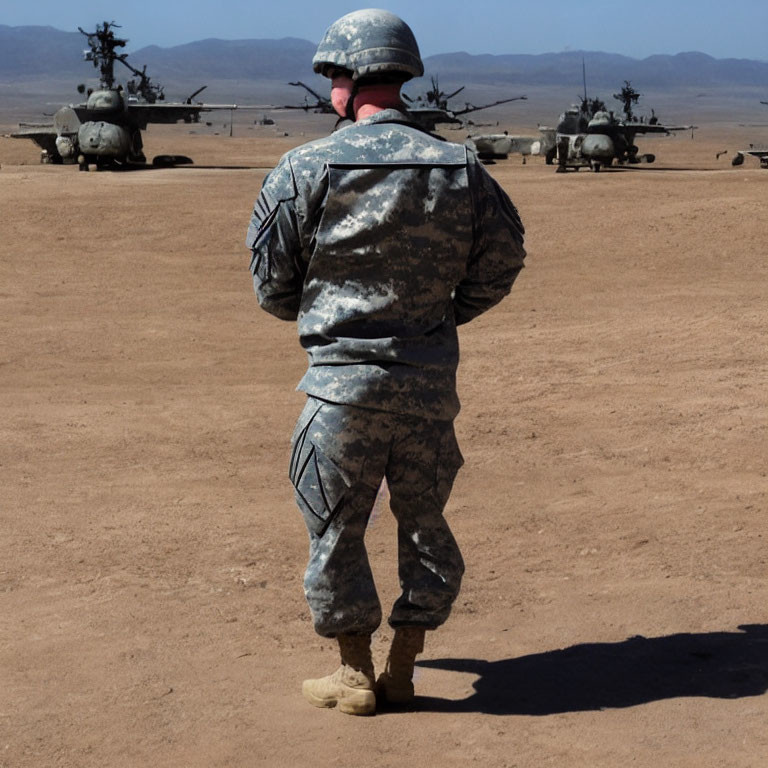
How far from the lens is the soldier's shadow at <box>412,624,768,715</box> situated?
415 cm

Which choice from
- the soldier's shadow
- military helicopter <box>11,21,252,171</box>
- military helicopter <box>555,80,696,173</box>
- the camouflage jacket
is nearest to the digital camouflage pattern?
the camouflage jacket

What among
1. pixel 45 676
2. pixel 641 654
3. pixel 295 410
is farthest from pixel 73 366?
pixel 641 654

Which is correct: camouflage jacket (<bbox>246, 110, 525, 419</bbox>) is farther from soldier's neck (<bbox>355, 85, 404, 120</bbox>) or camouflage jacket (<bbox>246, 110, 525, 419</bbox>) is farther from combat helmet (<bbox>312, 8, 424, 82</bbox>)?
combat helmet (<bbox>312, 8, 424, 82</bbox>)

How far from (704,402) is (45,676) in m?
4.76

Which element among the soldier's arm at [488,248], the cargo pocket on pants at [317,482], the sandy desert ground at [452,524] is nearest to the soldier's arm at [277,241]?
the cargo pocket on pants at [317,482]

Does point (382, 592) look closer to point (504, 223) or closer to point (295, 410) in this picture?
point (504, 223)

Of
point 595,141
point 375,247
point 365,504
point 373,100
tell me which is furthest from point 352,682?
point 595,141

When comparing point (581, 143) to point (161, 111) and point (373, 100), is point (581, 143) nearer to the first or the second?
point (161, 111)

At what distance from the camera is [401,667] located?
→ 13.3 ft

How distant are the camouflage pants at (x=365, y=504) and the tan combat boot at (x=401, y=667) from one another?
57 millimetres

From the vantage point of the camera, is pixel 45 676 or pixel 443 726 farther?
pixel 45 676

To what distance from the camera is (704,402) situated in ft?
25.9

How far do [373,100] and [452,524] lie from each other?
105 inches

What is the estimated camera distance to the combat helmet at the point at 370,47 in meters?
3.67
